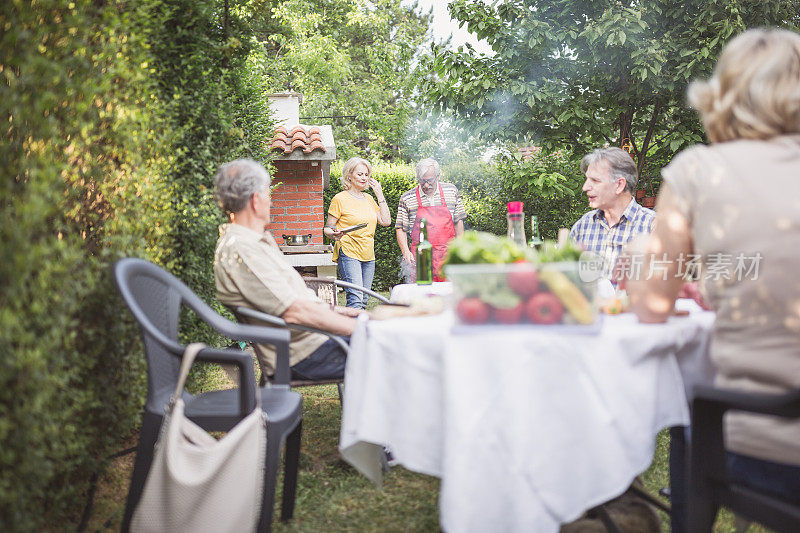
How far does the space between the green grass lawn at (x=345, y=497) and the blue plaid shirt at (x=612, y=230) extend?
1.22 metres

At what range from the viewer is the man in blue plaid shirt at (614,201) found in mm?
3650

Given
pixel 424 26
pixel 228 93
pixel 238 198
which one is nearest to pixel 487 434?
Answer: pixel 238 198

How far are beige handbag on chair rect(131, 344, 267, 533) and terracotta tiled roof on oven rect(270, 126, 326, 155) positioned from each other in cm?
649

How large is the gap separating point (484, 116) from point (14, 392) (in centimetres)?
621

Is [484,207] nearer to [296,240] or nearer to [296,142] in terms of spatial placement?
[296,142]

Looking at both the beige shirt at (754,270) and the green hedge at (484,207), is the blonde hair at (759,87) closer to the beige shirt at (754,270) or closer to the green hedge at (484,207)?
the beige shirt at (754,270)

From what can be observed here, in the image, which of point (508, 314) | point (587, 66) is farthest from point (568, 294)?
point (587, 66)

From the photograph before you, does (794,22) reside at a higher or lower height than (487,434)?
higher

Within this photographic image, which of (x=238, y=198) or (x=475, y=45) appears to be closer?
(x=238, y=198)

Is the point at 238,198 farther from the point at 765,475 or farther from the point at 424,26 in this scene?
→ the point at 424,26

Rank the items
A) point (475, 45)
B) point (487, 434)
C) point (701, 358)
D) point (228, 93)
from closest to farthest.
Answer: point (487, 434) < point (701, 358) < point (228, 93) < point (475, 45)

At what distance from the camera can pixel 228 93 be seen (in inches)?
168

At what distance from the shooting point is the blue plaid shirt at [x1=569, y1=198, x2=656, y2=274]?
367 cm

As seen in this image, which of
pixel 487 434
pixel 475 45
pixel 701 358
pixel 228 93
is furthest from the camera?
pixel 475 45
